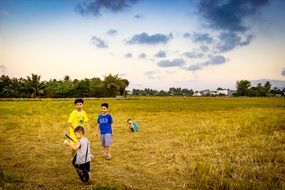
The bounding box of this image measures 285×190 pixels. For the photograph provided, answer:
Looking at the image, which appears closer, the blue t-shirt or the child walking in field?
the child walking in field

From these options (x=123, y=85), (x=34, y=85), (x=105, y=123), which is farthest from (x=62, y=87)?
(x=105, y=123)

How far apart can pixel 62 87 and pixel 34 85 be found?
420 inches

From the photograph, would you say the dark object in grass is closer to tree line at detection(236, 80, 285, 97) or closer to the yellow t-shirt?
the yellow t-shirt

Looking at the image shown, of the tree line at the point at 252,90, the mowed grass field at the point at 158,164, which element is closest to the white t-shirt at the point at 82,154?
the mowed grass field at the point at 158,164

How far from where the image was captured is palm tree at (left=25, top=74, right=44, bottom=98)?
261 feet

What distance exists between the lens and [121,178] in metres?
7.25

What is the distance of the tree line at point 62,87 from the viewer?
79.0 meters

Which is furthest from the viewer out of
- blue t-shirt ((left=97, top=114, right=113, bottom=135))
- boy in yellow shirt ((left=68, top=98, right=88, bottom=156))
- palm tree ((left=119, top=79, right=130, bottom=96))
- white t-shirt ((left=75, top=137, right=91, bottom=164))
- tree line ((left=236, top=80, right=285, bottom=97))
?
tree line ((left=236, top=80, right=285, bottom=97))

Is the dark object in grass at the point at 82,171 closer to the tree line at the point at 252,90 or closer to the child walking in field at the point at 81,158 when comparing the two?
the child walking in field at the point at 81,158

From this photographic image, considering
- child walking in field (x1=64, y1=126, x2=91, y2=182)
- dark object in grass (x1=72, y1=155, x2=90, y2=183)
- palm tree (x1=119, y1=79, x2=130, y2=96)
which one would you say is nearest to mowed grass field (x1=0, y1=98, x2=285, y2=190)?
dark object in grass (x1=72, y1=155, x2=90, y2=183)

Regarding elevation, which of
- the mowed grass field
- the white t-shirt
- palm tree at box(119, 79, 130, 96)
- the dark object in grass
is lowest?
the mowed grass field

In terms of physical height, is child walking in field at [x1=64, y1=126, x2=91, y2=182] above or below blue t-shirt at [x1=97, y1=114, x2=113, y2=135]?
below

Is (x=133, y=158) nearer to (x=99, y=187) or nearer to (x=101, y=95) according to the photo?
(x=99, y=187)

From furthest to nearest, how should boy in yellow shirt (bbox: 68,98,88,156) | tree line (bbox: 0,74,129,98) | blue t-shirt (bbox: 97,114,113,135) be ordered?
1. tree line (bbox: 0,74,129,98)
2. blue t-shirt (bbox: 97,114,113,135)
3. boy in yellow shirt (bbox: 68,98,88,156)
